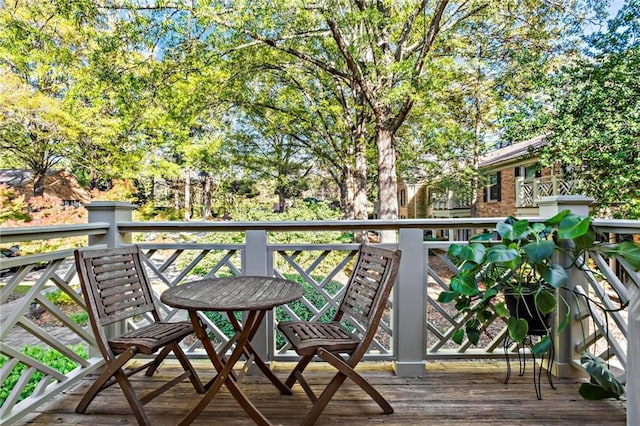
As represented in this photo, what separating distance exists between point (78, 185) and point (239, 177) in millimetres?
6228

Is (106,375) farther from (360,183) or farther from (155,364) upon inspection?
(360,183)

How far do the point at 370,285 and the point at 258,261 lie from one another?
2.72 ft

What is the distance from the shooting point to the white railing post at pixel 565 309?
7.80ft

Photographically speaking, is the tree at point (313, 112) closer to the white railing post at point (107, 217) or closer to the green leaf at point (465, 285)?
the white railing post at point (107, 217)

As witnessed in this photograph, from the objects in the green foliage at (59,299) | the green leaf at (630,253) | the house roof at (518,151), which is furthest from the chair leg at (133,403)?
the house roof at (518,151)

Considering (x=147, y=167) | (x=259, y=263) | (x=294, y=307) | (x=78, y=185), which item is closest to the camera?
(x=259, y=263)

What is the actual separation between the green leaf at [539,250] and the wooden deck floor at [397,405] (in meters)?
0.90

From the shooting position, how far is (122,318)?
6.77 ft

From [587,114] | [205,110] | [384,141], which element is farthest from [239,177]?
[587,114]

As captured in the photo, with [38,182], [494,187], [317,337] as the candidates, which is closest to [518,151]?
[494,187]

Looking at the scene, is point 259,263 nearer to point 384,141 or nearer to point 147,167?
point 384,141

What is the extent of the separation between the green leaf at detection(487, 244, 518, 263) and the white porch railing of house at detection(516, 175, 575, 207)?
7431 mm

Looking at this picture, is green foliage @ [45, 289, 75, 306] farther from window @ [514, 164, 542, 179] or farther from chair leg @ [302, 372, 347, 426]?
window @ [514, 164, 542, 179]

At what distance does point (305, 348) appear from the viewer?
5.84 ft
